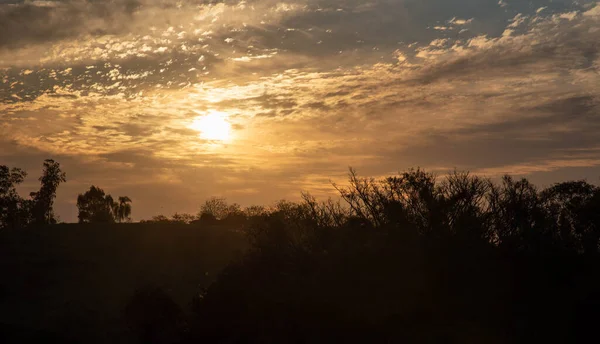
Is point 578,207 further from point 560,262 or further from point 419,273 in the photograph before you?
point 419,273

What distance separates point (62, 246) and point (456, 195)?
1579 inches

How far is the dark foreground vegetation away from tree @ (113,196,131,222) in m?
81.4

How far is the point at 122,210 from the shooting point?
115m

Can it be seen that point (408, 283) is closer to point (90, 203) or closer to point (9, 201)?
point (9, 201)

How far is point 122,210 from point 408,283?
98.7 metres

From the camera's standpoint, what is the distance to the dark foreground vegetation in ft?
81.0

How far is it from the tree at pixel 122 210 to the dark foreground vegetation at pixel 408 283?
267 ft

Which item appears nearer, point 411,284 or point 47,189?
point 411,284

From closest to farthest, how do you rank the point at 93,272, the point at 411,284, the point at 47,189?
the point at 411,284
the point at 93,272
the point at 47,189

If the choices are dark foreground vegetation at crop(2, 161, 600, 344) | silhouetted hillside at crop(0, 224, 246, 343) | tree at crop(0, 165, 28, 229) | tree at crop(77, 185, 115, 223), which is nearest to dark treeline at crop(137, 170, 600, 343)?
dark foreground vegetation at crop(2, 161, 600, 344)

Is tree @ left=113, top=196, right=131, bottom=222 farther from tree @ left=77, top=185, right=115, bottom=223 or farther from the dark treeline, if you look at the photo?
the dark treeline

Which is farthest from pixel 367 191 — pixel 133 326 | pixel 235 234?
pixel 235 234

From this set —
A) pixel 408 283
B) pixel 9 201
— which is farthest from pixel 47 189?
pixel 408 283

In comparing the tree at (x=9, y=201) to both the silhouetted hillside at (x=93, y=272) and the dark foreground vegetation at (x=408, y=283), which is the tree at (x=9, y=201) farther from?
the dark foreground vegetation at (x=408, y=283)
